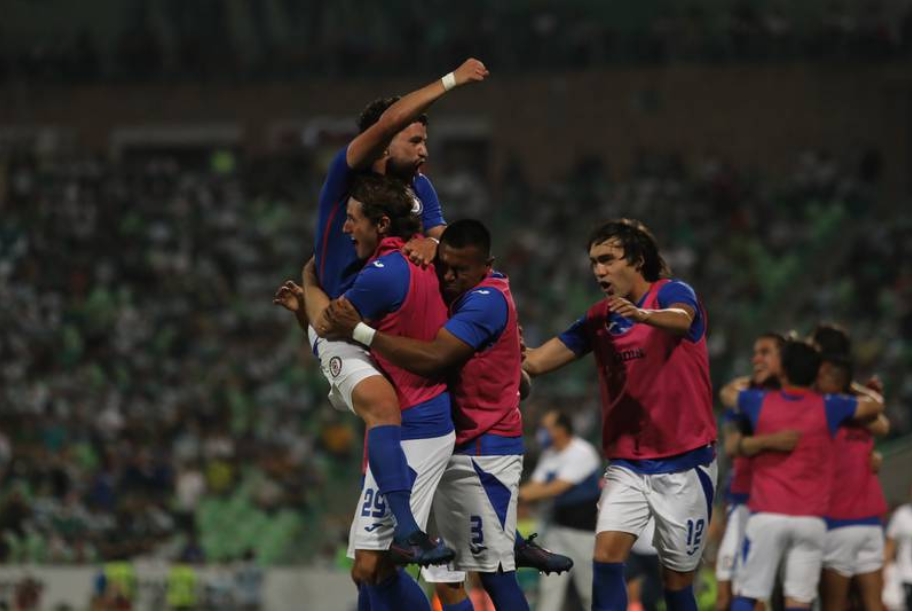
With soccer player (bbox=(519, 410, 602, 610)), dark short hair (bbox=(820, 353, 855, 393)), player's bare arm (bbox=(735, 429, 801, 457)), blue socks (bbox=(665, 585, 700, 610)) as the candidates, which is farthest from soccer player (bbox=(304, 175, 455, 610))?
soccer player (bbox=(519, 410, 602, 610))

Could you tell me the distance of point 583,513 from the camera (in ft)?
45.1

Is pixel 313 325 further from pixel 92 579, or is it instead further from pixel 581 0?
pixel 581 0

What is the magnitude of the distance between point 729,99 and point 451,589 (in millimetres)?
24674

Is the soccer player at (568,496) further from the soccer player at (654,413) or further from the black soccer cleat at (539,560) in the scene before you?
the black soccer cleat at (539,560)

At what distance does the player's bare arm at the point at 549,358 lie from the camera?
8359mm

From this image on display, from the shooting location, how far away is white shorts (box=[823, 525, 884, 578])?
10312 mm

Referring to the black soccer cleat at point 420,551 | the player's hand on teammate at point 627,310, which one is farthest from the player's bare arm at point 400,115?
the black soccer cleat at point 420,551

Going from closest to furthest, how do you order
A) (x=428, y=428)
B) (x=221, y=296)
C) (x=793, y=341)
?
(x=428, y=428), (x=793, y=341), (x=221, y=296)

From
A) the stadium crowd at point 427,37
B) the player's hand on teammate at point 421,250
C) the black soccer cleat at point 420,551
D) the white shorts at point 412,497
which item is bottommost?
the black soccer cleat at point 420,551

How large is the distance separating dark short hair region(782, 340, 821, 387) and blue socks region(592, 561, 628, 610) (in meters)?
2.21

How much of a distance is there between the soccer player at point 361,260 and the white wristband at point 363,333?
0.50 feet

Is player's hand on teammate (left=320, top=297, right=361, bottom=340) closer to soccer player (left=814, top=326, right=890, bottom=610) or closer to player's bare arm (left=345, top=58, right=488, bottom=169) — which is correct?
player's bare arm (left=345, top=58, right=488, bottom=169)

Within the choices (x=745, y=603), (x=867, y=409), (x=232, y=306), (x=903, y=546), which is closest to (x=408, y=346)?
(x=745, y=603)

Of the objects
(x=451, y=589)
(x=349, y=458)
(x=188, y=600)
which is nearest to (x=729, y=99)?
(x=349, y=458)
